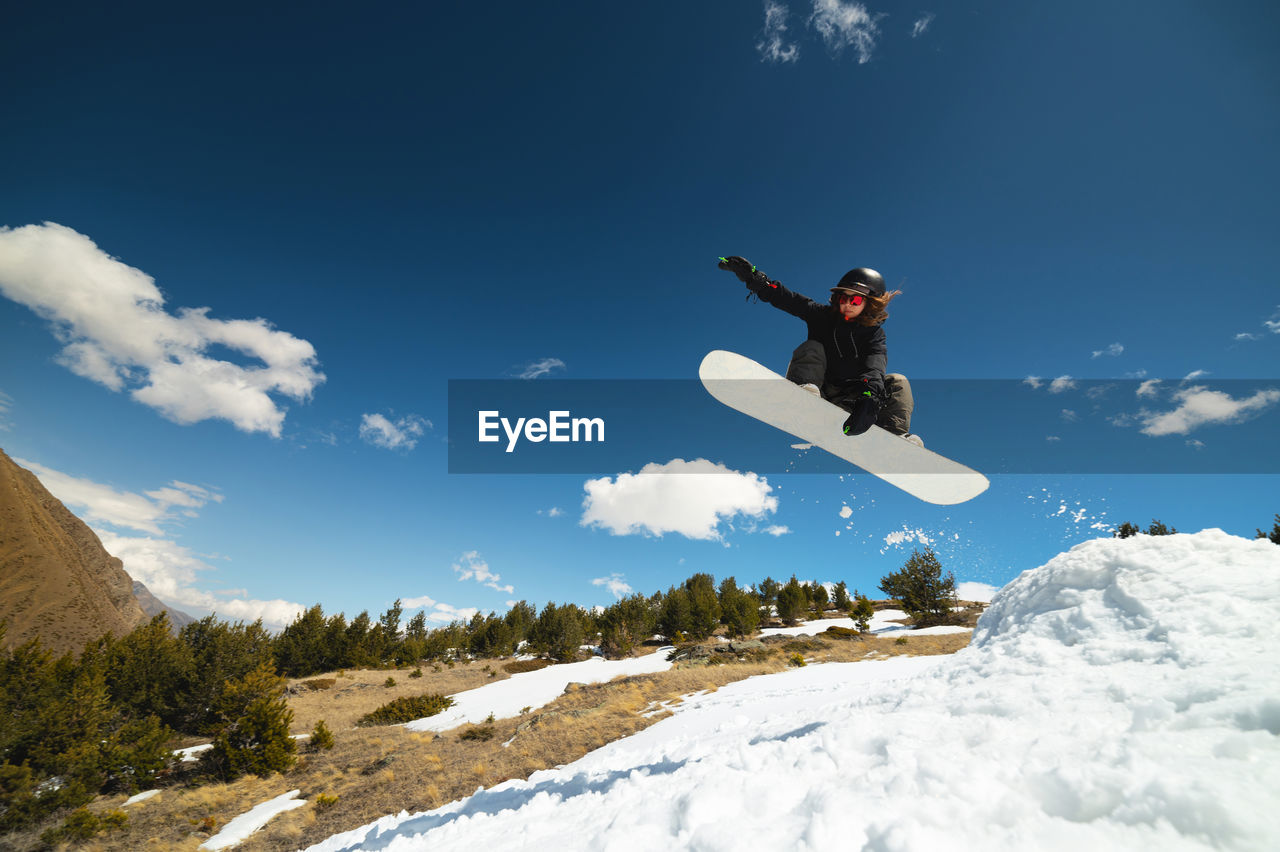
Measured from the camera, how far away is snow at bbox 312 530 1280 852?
169cm

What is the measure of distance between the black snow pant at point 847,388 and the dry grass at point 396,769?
913 cm

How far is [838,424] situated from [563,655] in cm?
3632

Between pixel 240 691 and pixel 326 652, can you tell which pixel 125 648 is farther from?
pixel 326 652

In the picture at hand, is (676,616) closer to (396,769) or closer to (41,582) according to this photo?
(396,769)

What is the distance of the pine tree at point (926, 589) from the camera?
98.9ft

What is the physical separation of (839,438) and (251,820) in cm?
1588

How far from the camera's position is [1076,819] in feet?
5.73

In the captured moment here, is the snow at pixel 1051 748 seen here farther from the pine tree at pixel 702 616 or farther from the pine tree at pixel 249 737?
the pine tree at pixel 702 616

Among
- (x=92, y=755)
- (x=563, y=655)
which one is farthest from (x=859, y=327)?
(x=563, y=655)

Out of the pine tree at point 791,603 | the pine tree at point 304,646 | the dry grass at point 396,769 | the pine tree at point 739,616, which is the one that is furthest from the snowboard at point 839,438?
the pine tree at point 304,646

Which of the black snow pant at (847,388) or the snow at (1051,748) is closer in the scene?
the snow at (1051,748)

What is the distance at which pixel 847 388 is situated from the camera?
207 inches

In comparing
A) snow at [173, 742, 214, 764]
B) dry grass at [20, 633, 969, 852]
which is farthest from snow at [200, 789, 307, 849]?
snow at [173, 742, 214, 764]

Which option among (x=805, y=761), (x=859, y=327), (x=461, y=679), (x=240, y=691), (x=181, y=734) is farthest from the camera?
(x=461, y=679)
